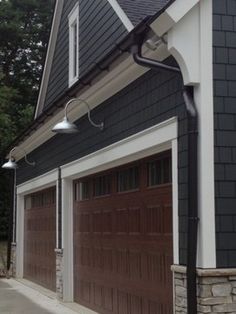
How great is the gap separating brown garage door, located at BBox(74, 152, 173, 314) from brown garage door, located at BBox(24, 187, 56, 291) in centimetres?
216

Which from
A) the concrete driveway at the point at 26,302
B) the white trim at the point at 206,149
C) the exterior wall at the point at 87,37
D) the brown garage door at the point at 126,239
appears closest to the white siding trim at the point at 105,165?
the brown garage door at the point at 126,239

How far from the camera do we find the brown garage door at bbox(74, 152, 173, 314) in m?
8.50

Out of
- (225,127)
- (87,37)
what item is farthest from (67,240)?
(225,127)

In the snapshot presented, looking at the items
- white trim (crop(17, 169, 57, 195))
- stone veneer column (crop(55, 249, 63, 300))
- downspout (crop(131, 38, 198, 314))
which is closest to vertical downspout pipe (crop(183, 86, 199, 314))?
downspout (crop(131, 38, 198, 314))

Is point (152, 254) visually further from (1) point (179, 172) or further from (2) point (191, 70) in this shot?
(2) point (191, 70)

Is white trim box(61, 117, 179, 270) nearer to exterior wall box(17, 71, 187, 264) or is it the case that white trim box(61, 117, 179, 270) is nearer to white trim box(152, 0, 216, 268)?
exterior wall box(17, 71, 187, 264)

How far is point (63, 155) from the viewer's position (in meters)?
13.6

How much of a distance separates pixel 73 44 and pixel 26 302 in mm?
6250

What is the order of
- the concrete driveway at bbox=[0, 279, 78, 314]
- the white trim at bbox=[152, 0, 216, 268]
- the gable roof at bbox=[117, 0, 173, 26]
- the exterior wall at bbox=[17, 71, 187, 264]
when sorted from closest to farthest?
the white trim at bbox=[152, 0, 216, 268]
the exterior wall at bbox=[17, 71, 187, 264]
the gable roof at bbox=[117, 0, 173, 26]
the concrete driveway at bbox=[0, 279, 78, 314]

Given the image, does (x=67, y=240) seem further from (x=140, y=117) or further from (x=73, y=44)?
(x=140, y=117)

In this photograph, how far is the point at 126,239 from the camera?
994 cm

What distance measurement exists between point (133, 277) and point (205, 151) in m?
3.30

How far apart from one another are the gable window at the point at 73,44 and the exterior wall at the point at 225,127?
24.2 ft

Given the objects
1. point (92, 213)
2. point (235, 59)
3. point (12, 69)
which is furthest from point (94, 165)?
point (12, 69)
